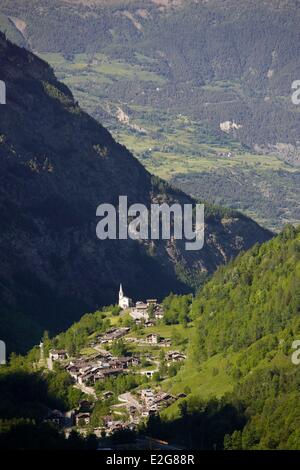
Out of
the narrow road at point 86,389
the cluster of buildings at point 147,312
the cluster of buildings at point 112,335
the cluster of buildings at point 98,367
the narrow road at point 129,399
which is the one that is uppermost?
the cluster of buildings at point 147,312

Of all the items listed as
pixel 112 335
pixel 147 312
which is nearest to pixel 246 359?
pixel 112 335

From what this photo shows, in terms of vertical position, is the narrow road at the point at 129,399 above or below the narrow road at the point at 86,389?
below

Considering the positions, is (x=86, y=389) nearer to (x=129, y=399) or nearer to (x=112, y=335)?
(x=129, y=399)

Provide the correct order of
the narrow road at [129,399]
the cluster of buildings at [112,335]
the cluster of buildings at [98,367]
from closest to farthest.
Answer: the narrow road at [129,399]
the cluster of buildings at [98,367]
the cluster of buildings at [112,335]

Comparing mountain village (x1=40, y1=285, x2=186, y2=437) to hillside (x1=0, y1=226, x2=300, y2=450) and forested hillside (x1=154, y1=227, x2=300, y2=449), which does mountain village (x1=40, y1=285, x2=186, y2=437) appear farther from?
forested hillside (x1=154, y1=227, x2=300, y2=449)

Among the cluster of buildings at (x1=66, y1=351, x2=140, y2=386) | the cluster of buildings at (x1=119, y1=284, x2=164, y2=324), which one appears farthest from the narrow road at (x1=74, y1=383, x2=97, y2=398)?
the cluster of buildings at (x1=119, y1=284, x2=164, y2=324)

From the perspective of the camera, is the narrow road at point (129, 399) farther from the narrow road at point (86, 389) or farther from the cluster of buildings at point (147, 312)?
the cluster of buildings at point (147, 312)

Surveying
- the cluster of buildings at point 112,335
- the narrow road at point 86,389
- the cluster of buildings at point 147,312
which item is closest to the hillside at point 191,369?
the narrow road at point 86,389

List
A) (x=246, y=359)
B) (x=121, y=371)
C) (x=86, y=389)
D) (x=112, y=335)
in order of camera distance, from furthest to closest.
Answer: (x=112, y=335), (x=121, y=371), (x=86, y=389), (x=246, y=359)
